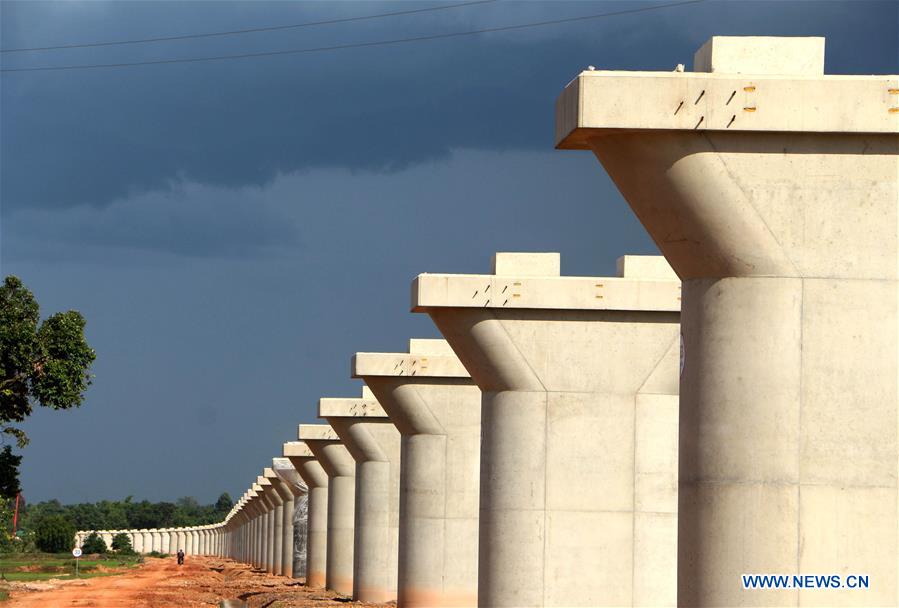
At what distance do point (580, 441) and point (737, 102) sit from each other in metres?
12.2

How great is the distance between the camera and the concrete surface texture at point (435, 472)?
3497 centimetres

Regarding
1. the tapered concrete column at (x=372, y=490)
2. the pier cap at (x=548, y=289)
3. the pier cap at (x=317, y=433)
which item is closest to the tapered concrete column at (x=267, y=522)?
the pier cap at (x=317, y=433)

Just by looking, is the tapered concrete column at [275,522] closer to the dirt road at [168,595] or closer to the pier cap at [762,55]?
the dirt road at [168,595]

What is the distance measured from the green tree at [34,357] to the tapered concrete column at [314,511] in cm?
2048

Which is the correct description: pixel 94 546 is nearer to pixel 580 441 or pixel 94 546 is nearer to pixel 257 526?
pixel 257 526

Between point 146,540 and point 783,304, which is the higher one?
point 783,304

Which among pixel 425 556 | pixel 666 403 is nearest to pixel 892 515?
pixel 666 403

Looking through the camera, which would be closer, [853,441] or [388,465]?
[853,441]

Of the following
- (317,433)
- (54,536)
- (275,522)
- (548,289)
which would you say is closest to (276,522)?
(275,522)

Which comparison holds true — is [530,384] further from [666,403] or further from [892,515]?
[892,515]

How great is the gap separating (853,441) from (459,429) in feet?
73.8

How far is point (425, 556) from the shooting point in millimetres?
35000

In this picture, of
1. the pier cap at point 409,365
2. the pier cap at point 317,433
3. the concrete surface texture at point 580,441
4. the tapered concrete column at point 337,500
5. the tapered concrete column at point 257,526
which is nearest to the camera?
the concrete surface texture at point 580,441

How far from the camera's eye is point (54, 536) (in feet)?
405
